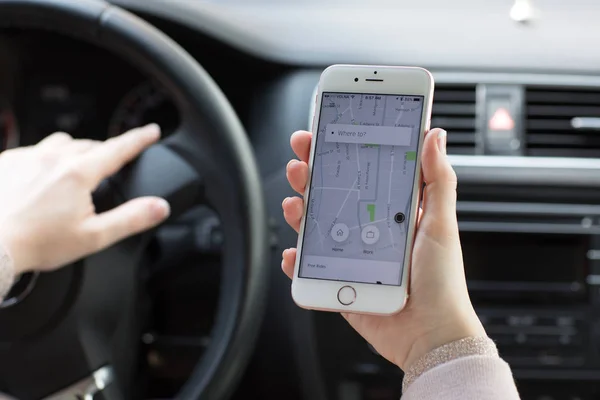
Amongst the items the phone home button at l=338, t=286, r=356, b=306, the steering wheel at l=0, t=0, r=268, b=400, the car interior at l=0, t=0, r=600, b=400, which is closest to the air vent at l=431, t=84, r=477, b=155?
the car interior at l=0, t=0, r=600, b=400

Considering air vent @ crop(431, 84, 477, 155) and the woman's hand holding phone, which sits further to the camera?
air vent @ crop(431, 84, 477, 155)

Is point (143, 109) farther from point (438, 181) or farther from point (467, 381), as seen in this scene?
point (467, 381)

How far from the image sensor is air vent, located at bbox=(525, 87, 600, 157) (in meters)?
1.25

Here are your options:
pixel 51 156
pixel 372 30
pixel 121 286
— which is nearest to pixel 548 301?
pixel 372 30

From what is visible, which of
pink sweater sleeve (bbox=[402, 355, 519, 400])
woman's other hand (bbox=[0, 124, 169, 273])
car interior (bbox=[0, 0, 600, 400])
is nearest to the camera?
pink sweater sleeve (bbox=[402, 355, 519, 400])

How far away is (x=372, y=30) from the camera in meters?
1.25

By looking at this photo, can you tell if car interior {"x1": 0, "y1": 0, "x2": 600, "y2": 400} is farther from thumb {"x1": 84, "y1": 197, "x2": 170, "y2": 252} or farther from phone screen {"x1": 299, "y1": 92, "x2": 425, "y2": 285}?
phone screen {"x1": 299, "y1": 92, "x2": 425, "y2": 285}

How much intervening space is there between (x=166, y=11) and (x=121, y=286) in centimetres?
40

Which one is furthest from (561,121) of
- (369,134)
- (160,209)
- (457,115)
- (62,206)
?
(62,206)

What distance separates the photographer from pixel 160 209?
1016 millimetres

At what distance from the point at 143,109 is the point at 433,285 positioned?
2.17ft

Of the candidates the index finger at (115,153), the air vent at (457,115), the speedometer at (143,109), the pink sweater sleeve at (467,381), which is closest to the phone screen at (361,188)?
the pink sweater sleeve at (467,381)

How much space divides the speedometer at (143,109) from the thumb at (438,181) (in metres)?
0.59

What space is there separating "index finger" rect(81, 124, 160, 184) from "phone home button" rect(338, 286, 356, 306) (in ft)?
1.11
